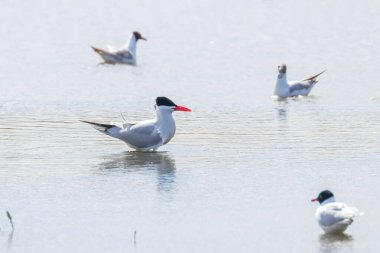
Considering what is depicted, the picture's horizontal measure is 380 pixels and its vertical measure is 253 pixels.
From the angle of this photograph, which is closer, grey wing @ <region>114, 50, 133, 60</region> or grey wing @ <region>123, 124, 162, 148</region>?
grey wing @ <region>123, 124, 162, 148</region>

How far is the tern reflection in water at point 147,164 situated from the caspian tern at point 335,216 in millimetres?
2359

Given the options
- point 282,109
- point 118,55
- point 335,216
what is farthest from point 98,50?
point 335,216

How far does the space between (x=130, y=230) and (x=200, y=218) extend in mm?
815

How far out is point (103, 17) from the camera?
1200 inches

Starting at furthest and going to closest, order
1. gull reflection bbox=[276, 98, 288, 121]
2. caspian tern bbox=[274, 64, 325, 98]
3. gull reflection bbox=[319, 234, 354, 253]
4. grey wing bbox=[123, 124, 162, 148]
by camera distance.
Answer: caspian tern bbox=[274, 64, 325, 98]
gull reflection bbox=[276, 98, 288, 121]
grey wing bbox=[123, 124, 162, 148]
gull reflection bbox=[319, 234, 354, 253]

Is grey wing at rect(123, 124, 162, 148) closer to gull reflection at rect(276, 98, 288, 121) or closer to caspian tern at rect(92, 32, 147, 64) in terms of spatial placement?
gull reflection at rect(276, 98, 288, 121)

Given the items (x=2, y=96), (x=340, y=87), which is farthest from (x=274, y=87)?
(x=2, y=96)

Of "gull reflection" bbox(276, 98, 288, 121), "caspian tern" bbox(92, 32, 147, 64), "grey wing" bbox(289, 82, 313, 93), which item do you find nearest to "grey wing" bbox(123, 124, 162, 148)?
"gull reflection" bbox(276, 98, 288, 121)

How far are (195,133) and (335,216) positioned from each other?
19.2ft

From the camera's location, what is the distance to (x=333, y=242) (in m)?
10.3

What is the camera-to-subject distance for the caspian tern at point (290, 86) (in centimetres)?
2000

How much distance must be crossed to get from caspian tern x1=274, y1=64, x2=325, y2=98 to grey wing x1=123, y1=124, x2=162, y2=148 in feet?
18.1

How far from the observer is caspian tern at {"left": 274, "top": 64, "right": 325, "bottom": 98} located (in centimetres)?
2000

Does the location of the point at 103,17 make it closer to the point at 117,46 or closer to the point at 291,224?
the point at 117,46
